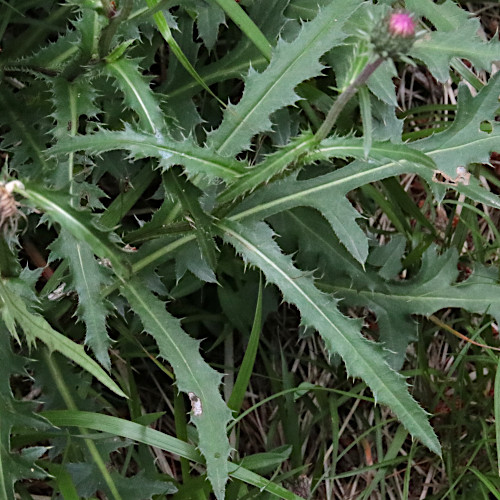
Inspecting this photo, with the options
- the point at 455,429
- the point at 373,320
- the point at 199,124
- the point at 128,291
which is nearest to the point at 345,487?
the point at 455,429

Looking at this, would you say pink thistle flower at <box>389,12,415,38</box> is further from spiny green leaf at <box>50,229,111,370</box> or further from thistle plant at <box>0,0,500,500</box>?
spiny green leaf at <box>50,229,111,370</box>

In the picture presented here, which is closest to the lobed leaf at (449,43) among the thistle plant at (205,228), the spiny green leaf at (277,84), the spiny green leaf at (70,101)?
the thistle plant at (205,228)

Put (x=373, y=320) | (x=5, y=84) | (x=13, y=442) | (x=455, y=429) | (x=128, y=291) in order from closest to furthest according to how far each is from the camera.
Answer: (x=128, y=291), (x=13, y=442), (x=5, y=84), (x=455, y=429), (x=373, y=320)

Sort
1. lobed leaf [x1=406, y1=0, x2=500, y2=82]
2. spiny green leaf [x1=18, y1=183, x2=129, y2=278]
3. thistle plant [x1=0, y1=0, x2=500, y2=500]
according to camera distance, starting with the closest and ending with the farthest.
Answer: spiny green leaf [x1=18, y1=183, x2=129, y2=278]
thistle plant [x1=0, y1=0, x2=500, y2=500]
lobed leaf [x1=406, y1=0, x2=500, y2=82]

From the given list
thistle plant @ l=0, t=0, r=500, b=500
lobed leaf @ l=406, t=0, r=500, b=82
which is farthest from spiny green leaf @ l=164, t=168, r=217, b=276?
lobed leaf @ l=406, t=0, r=500, b=82

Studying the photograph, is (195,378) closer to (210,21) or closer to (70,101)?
(70,101)

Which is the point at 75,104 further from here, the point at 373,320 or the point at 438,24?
the point at 373,320

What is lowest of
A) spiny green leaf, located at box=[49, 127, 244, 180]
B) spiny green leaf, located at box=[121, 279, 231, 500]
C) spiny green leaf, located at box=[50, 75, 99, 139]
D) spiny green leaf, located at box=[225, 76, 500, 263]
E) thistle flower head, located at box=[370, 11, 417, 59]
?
spiny green leaf, located at box=[121, 279, 231, 500]
